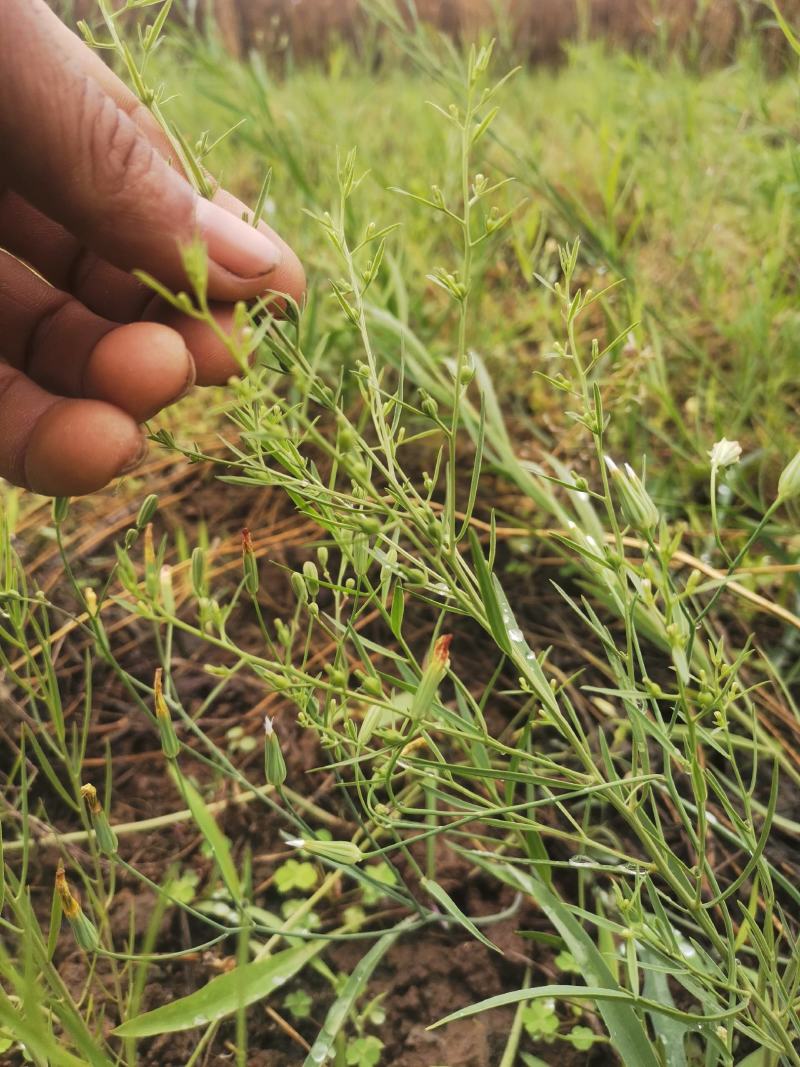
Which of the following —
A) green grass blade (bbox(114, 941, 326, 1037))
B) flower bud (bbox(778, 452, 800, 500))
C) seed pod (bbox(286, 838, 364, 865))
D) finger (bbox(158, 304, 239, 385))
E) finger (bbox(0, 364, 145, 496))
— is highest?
finger (bbox(158, 304, 239, 385))

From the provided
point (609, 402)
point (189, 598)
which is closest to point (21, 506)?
point (189, 598)

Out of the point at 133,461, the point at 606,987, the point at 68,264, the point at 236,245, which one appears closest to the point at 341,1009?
the point at 606,987

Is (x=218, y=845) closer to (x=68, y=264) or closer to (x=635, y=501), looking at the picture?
(x=635, y=501)

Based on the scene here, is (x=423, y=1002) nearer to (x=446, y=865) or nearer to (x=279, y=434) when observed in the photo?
(x=446, y=865)

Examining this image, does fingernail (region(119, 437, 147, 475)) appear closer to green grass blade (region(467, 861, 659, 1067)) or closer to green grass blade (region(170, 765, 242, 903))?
green grass blade (region(170, 765, 242, 903))

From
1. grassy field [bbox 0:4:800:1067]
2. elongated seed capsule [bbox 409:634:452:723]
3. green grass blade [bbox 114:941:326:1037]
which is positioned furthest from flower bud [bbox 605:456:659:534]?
green grass blade [bbox 114:941:326:1037]

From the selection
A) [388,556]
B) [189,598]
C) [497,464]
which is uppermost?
[388,556]

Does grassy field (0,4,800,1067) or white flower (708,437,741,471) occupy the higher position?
white flower (708,437,741,471)
